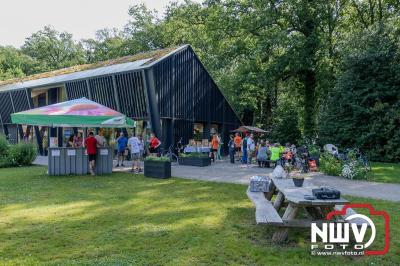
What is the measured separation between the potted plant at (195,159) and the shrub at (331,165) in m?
5.34

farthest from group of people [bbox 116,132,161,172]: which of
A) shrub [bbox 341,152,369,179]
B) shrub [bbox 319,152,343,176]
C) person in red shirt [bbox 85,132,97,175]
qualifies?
shrub [bbox 341,152,369,179]

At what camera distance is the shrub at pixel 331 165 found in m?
14.6

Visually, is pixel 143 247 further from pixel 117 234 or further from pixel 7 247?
pixel 7 247

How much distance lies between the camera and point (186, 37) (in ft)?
115

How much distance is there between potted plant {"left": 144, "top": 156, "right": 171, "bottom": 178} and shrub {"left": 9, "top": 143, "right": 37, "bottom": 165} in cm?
765

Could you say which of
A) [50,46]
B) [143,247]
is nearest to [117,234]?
[143,247]

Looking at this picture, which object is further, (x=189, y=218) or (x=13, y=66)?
(x=13, y=66)

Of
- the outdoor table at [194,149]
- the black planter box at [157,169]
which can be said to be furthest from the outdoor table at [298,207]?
the outdoor table at [194,149]

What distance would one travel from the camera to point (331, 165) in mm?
14859

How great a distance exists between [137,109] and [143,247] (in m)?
16.7

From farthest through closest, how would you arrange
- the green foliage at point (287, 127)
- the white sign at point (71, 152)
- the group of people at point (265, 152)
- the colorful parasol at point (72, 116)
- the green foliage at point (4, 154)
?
the green foliage at point (287, 127) < the green foliage at point (4, 154) < the group of people at point (265, 152) < the white sign at point (71, 152) < the colorful parasol at point (72, 116)

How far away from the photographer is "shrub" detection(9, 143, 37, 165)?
17.7 metres

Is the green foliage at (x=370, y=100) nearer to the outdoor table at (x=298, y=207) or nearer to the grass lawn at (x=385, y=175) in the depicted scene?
the grass lawn at (x=385, y=175)

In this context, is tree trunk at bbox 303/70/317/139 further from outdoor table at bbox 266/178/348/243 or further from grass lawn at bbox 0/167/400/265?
outdoor table at bbox 266/178/348/243
